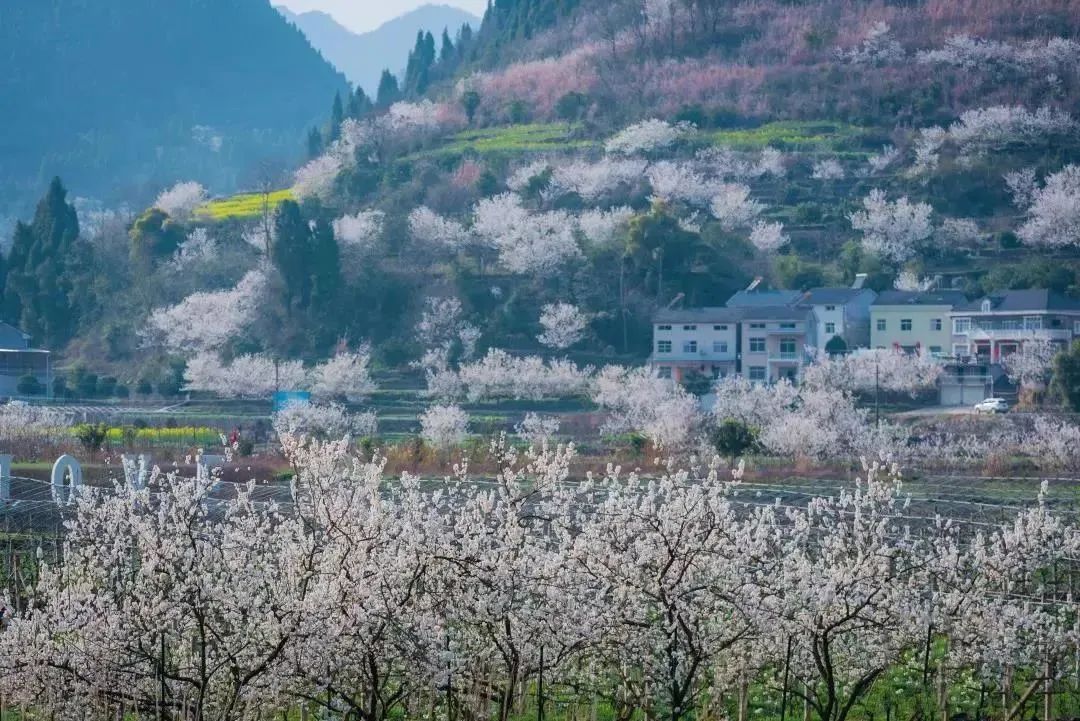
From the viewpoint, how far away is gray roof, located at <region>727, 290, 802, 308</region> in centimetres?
6044

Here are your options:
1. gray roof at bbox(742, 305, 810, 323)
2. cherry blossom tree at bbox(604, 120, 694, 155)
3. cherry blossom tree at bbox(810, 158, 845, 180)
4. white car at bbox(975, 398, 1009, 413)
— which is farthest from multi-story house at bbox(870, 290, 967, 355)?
cherry blossom tree at bbox(604, 120, 694, 155)

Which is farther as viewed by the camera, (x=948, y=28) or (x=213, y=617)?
(x=948, y=28)

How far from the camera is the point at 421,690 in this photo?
15.3 meters

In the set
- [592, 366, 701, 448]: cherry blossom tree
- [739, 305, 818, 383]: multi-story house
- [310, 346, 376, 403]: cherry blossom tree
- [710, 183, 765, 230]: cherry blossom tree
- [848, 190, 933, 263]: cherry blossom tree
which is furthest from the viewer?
[710, 183, 765, 230]: cherry blossom tree

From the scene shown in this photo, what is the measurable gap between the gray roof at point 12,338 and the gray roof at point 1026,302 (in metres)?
35.8

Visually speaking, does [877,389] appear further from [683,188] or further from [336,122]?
[336,122]

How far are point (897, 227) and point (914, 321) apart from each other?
33.8 feet

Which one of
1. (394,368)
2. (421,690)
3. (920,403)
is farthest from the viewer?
(394,368)

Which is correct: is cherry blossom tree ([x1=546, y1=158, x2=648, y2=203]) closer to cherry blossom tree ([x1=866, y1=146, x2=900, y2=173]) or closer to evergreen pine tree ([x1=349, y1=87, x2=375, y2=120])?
cherry blossom tree ([x1=866, y1=146, x2=900, y2=173])

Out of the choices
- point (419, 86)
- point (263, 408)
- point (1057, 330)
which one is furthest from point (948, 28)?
Result: point (263, 408)

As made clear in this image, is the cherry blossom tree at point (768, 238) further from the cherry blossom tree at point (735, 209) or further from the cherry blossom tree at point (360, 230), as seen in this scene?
the cherry blossom tree at point (360, 230)

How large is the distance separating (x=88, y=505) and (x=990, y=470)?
27238 mm

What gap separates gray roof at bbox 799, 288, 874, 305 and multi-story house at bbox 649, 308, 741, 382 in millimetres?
2996

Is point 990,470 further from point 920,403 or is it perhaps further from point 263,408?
point 263,408
